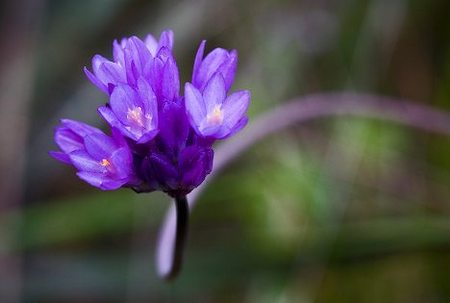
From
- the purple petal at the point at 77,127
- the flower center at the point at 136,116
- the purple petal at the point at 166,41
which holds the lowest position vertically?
the purple petal at the point at 77,127

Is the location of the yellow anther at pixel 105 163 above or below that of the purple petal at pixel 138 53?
below

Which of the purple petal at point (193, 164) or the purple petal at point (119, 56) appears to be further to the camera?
the purple petal at point (119, 56)

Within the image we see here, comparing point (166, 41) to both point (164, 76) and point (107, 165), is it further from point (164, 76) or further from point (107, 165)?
point (107, 165)

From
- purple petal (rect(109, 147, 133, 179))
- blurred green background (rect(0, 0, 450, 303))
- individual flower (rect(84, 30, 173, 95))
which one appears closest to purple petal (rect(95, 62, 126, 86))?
individual flower (rect(84, 30, 173, 95))

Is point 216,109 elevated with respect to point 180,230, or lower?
elevated

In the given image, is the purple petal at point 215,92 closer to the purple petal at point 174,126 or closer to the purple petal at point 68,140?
the purple petal at point 174,126

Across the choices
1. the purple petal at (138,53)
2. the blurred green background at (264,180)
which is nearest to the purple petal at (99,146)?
the purple petal at (138,53)

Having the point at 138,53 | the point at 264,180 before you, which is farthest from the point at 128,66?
the point at 264,180
